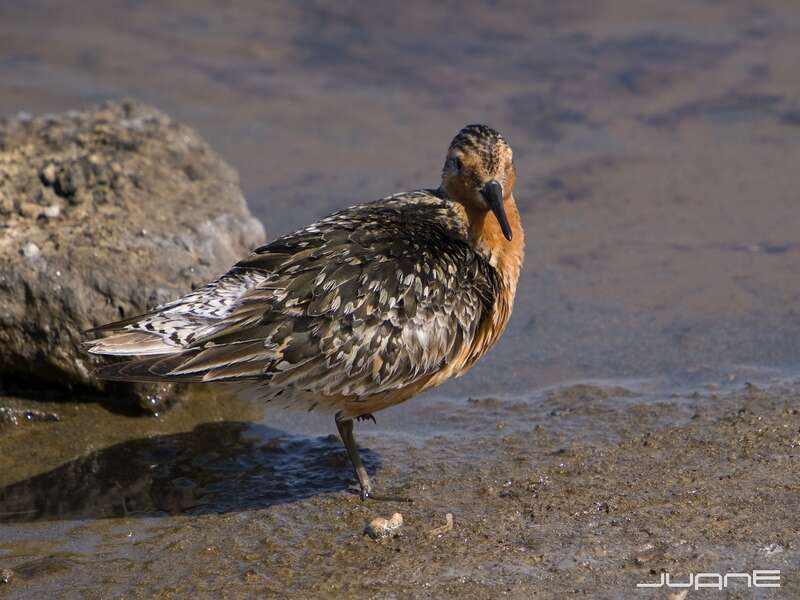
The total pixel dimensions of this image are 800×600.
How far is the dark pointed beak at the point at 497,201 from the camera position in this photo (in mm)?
6462

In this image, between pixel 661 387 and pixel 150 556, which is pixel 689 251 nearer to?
pixel 661 387

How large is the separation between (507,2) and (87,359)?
337 inches

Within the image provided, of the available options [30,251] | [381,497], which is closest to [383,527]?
[381,497]

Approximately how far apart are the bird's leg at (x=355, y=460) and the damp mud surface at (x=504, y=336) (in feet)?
0.27

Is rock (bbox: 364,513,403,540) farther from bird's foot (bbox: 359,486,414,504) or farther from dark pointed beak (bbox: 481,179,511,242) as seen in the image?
dark pointed beak (bbox: 481,179,511,242)

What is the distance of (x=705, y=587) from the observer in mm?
5062

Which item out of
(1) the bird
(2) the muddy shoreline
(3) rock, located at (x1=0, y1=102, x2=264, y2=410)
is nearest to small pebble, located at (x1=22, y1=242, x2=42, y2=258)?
(3) rock, located at (x1=0, y1=102, x2=264, y2=410)

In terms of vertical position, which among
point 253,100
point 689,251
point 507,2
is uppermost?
point 507,2

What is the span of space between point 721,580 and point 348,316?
7.26 feet

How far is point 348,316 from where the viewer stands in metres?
5.99

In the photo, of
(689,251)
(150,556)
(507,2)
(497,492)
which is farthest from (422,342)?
(507,2)

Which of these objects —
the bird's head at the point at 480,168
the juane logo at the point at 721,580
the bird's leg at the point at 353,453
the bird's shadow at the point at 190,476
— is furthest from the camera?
the bird's head at the point at 480,168

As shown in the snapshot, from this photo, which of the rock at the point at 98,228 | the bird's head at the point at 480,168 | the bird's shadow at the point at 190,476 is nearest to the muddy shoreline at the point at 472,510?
the bird's shadow at the point at 190,476

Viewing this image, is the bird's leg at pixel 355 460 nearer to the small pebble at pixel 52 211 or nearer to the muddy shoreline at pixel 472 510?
the muddy shoreline at pixel 472 510
